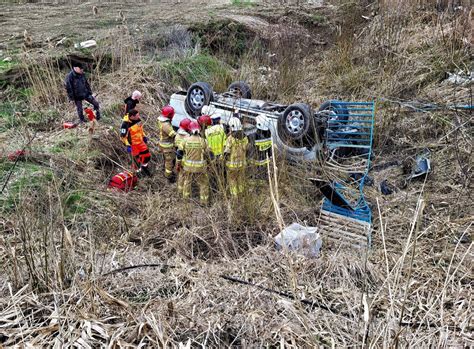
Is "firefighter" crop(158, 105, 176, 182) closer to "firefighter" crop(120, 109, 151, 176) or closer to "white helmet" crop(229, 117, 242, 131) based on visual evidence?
"firefighter" crop(120, 109, 151, 176)

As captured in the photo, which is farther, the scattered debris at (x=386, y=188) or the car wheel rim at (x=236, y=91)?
the car wheel rim at (x=236, y=91)

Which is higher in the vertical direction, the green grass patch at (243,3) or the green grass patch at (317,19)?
the green grass patch at (243,3)

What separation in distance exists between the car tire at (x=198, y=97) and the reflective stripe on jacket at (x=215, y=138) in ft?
3.40

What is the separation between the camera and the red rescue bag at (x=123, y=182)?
15.6ft

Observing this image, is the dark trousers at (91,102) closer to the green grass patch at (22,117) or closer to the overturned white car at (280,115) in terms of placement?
the green grass patch at (22,117)

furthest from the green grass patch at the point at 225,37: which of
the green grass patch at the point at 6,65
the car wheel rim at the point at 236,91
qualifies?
the green grass patch at the point at 6,65

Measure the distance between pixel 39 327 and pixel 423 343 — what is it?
6.82ft

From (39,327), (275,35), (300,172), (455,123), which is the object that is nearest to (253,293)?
(39,327)

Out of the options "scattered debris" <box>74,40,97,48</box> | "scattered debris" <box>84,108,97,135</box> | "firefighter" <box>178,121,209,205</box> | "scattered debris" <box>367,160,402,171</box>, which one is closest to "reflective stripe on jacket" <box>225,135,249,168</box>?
"firefighter" <box>178,121,209,205</box>

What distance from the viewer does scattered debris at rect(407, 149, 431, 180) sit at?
463cm

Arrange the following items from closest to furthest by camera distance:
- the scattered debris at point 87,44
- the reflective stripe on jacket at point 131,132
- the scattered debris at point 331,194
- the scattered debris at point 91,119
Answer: the scattered debris at point 331,194 < the reflective stripe on jacket at point 131,132 < the scattered debris at point 91,119 < the scattered debris at point 87,44

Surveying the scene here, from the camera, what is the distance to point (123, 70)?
7.71 metres

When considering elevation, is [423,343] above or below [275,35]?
below

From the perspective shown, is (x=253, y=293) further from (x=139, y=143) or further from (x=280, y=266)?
(x=139, y=143)
